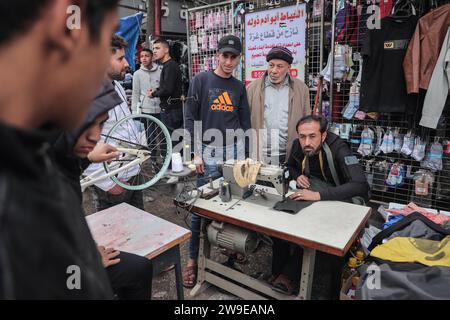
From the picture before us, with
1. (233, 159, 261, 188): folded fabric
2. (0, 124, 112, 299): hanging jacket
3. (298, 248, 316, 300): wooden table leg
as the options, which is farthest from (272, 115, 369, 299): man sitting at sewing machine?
(0, 124, 112, 299): hanging jacket

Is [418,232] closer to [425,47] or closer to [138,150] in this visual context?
[138,150]

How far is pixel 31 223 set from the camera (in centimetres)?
41

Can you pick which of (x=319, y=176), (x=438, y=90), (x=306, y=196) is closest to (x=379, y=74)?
(x=438, y=90)

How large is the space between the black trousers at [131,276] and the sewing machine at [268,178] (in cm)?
75

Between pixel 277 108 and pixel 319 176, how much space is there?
80 centimetres

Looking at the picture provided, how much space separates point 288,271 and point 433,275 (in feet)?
3.44

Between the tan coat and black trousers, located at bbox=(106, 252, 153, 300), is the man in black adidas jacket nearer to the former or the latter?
the tan coat

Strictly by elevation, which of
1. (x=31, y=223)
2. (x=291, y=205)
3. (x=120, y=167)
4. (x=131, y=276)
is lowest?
(x=131, y=276)

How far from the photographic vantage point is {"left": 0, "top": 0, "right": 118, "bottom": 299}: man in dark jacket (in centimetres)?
38

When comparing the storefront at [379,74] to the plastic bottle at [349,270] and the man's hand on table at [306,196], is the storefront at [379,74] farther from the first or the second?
the man's hand on table at [306,196]

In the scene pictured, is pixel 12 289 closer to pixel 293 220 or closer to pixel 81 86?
pixel 81 86

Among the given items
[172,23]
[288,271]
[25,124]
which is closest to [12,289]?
[25,124]

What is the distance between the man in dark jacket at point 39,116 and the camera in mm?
383

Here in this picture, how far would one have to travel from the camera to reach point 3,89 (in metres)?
0.38
